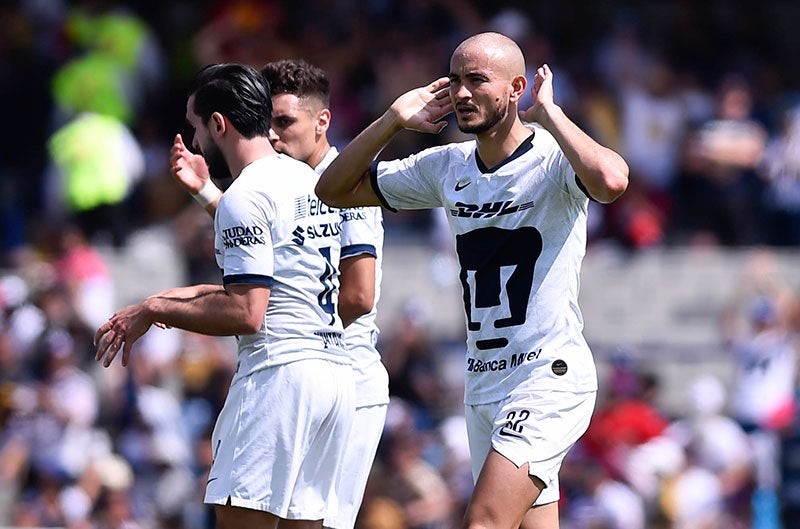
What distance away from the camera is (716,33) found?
1755 cm

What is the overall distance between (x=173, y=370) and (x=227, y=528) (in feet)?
25.5

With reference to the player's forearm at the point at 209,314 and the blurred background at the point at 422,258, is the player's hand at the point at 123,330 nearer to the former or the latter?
the player's forearm at the point at 209,314

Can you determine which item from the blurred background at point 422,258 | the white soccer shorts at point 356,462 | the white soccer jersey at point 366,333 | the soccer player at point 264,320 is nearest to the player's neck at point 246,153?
the soccer player at point 264,320

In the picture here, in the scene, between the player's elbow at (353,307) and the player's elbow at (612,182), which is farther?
the player's elbow at (353,307)

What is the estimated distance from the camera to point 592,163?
6.42 m

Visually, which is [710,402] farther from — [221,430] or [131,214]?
[221,430]

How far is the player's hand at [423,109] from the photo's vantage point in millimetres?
6926

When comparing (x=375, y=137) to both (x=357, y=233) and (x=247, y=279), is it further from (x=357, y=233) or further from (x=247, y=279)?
(x=247, y=279)

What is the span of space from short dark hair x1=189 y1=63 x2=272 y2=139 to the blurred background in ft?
20.9


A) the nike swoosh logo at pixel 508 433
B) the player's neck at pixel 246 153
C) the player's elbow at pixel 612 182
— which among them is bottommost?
the nike swoosh logo at pixel 508 433

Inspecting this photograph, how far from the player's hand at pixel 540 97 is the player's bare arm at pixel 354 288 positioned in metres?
Result: 1.15

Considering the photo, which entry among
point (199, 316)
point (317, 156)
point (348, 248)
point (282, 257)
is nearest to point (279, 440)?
point (199, 316)

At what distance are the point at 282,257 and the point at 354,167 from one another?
2.03ft

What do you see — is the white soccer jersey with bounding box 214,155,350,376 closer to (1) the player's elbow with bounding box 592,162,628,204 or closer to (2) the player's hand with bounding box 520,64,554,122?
(2) the player's hand with bounding box 520,64,554,122
